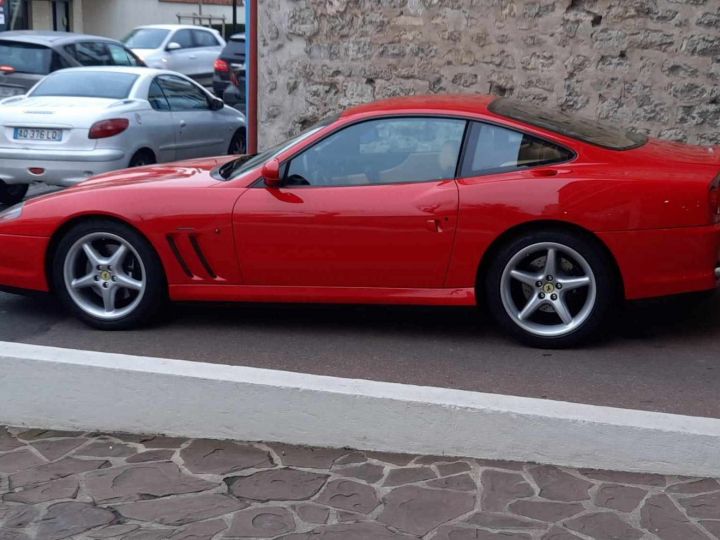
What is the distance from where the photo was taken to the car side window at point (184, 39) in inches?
933

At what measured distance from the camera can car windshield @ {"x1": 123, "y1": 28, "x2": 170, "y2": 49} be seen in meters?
23.6

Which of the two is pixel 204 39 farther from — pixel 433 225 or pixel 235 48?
pixel 433 225

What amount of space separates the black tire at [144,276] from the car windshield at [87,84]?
5103mm

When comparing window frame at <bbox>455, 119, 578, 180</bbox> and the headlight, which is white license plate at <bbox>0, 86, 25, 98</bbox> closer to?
the headlight

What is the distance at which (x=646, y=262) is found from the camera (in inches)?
220

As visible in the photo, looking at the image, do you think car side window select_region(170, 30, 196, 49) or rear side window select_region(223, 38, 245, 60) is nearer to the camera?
rear side window select_region(223, 38, 245, 60)

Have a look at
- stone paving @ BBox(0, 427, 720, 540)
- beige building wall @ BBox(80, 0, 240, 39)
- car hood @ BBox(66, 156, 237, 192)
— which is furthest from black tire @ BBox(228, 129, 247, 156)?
beige building wall @ BBox(80, 0, 240, 39)

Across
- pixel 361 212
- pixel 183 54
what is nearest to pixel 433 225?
pixel 361 212

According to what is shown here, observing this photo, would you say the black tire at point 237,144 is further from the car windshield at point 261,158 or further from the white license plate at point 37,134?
the car windshield at point 261,158

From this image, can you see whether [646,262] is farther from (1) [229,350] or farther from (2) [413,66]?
(2) [413,66]

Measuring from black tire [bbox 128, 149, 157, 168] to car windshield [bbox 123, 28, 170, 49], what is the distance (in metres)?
13.2

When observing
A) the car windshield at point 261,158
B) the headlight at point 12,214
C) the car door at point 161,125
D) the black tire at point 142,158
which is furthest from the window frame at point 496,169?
the car door at point 161,125

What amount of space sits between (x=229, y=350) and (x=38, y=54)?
9628 millimetres

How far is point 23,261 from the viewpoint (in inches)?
248
